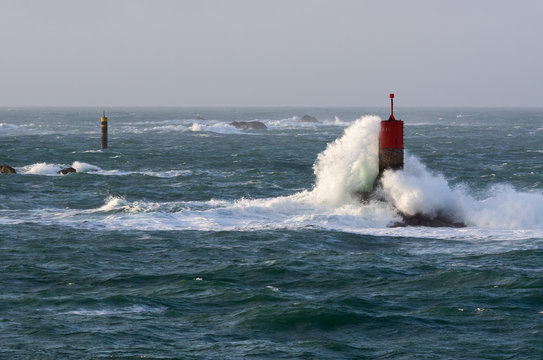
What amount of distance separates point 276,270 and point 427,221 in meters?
8.05

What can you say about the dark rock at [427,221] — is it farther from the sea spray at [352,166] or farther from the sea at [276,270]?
the sea spray at [352,166]

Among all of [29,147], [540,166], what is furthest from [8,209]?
[29,147]

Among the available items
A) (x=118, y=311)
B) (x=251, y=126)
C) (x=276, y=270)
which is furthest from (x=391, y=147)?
(x=251, y=126)

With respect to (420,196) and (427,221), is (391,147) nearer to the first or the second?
(420,196)

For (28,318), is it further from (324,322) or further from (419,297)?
(419,297)

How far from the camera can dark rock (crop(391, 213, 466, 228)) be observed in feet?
87.7

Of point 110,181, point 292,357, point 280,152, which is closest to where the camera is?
point 292,357

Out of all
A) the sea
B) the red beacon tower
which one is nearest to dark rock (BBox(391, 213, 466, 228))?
the sea

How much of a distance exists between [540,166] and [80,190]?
29536 millimetres

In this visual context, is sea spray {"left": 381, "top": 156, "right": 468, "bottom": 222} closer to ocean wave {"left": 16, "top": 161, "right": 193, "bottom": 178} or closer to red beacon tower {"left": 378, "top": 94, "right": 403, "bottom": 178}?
red beacon tower {"left": 378, "top": 94, "right": 403, "bottom": 178}

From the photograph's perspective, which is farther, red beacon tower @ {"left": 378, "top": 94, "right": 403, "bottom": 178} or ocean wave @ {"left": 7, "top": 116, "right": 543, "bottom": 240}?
red beacon tower @ {"left": 378, "top": 94, "right": 403, "bottom": 178}

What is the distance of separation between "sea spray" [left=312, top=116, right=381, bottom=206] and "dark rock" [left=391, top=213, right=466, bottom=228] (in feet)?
7.21

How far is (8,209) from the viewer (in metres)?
31.3

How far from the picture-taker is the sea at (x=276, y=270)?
49.3ft
